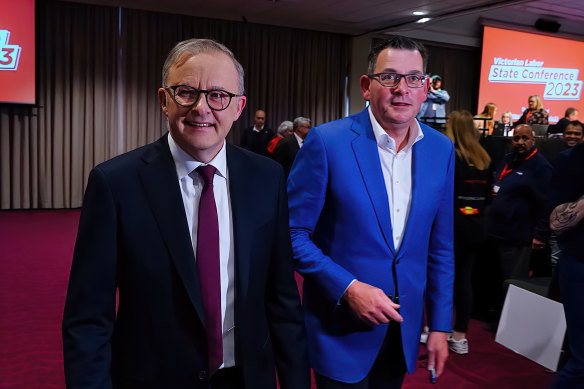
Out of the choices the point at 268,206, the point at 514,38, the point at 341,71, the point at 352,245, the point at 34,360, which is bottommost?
the point at 34,360

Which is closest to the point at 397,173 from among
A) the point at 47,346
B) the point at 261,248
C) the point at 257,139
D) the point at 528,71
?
the point at 261,248

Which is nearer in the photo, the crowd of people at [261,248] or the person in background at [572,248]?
the crowd of people at [261,248]

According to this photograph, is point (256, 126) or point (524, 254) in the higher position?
point (256, 126)

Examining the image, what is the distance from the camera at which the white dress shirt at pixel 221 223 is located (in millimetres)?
1198

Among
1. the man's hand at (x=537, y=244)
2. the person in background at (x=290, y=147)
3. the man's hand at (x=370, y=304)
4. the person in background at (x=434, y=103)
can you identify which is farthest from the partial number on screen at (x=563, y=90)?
the man's hand at (x=370, y=304)

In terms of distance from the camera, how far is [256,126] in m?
9.25

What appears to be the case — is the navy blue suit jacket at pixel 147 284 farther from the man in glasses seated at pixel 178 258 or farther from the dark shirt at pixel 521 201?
the dark shirt at pixel 521 201

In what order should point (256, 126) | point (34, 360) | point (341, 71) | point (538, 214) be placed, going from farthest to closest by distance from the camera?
point (341, 71)
point (256, 126)
point (538, 214)
point (34, 360)

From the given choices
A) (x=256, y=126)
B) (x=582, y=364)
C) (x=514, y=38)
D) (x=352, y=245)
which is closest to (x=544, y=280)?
(x=582, y=364)

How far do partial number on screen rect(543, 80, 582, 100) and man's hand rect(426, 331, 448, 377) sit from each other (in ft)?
38.9

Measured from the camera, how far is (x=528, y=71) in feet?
38.1

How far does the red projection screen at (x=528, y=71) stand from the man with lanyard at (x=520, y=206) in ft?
25.6

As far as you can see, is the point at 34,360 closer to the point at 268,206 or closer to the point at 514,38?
the point at 268,206

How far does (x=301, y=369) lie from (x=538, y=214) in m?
3.01
